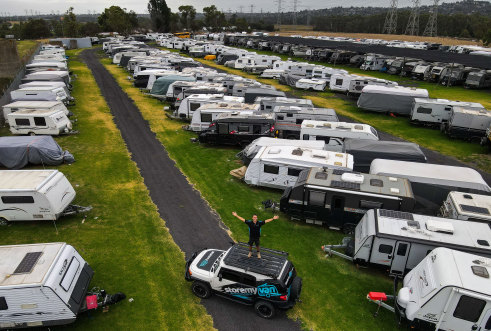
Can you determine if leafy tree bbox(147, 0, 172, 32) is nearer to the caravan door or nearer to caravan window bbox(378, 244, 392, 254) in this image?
caravan window bbox(378, 244, 392, 254)

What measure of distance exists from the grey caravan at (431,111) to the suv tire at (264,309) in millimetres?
27335

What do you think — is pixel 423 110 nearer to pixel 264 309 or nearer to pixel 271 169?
pixel 271 169

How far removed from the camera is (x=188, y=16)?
5832 inches

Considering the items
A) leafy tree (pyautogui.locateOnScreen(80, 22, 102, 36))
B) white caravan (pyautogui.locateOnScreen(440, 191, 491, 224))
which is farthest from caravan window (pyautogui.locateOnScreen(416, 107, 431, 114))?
leafy tree (pyautogui.locateOnScreen(80, 22, 102, 36))

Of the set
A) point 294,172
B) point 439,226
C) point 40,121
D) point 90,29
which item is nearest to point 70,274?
point 294,172

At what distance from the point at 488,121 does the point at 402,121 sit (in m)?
7.76

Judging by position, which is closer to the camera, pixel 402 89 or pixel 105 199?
pixel 105 199

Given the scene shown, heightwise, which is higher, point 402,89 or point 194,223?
point 402,89

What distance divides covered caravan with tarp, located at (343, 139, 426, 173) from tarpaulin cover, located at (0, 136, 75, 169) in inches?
770

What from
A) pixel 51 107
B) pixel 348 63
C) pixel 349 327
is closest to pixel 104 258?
pixel 349 327

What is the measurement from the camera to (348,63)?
63.2 meters

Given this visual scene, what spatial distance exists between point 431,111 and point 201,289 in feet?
93.7

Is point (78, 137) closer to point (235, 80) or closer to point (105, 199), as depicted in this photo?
point (105, 199)

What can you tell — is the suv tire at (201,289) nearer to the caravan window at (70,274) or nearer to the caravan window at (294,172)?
the caravan window at (70,274)
